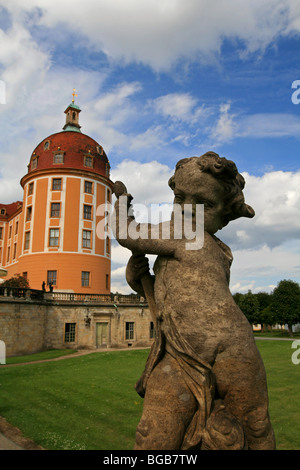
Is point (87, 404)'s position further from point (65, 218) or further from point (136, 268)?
point (65, 218)

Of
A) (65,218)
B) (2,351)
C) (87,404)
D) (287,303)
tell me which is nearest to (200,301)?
(87,404)

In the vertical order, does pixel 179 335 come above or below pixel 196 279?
below

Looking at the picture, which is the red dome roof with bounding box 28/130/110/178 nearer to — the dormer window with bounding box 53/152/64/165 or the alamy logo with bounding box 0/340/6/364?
the dormer window with bounding box 53/152/64/165

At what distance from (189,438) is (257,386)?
0.64m

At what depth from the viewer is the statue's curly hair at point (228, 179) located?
301 centimetres

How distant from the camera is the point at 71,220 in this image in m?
32.9

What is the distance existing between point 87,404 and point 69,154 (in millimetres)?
28922

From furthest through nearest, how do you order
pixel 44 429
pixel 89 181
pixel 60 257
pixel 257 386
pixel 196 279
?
pixel 89 181 → pixel 60 257 → pixel 44 429 → pixel 196 279 → pixel 257 386

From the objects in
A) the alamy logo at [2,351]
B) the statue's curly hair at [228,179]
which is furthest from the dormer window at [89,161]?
the statue's curly hair at [228,179]

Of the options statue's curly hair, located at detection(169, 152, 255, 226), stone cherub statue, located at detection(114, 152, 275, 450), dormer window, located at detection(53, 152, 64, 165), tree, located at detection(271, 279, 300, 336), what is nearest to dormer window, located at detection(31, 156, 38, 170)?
dormer window, located at detection(53, 152, 64, 165)

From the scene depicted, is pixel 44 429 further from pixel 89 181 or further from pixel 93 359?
pixel 89 181
